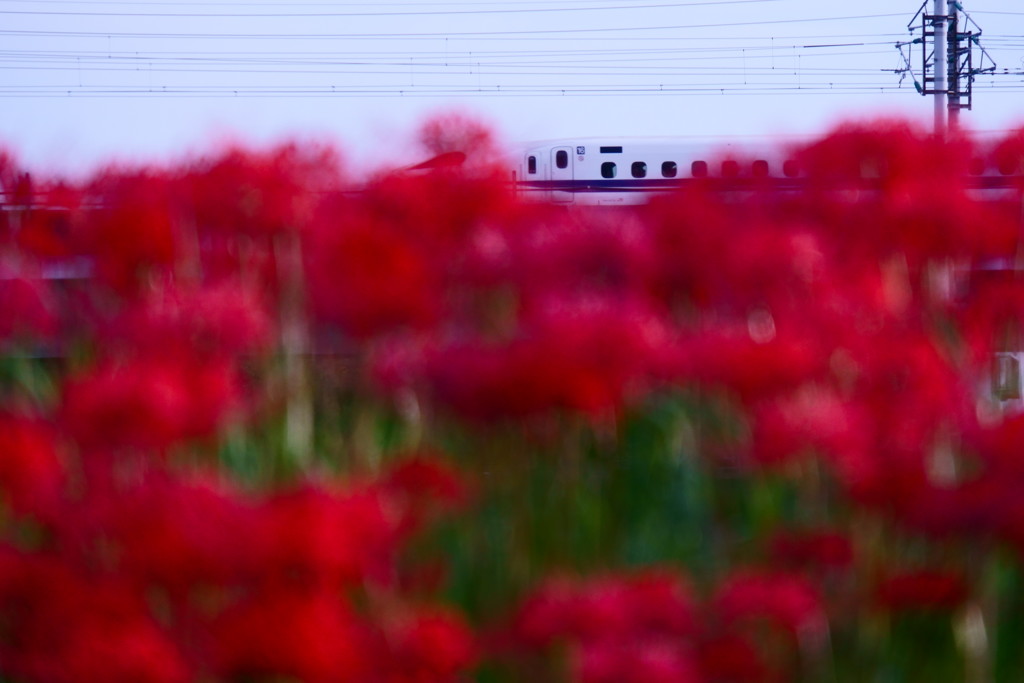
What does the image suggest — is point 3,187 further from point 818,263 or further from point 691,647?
point 691,647

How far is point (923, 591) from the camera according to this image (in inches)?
84.4

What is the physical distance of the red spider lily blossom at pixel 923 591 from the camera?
84.4 inches

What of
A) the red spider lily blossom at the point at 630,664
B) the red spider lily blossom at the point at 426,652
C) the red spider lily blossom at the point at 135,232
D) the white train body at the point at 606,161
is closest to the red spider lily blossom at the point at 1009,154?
the red spider lily blossom at the point at 135,232

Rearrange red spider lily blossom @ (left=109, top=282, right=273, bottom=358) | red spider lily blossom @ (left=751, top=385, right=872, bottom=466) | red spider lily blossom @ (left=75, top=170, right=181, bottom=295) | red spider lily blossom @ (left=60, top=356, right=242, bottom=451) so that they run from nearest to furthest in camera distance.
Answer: red spider lily blossom @ (left=60, top=356, right=242, bottom=451)
red spider lily blossom @ (left=751, top=385, right=872, bottom=466)
red spider lily blossom @ (left=109, top=282, right=273, bottom=358)
red spider lily blossom @ (left=75, top=170, right=181, bottom=295)

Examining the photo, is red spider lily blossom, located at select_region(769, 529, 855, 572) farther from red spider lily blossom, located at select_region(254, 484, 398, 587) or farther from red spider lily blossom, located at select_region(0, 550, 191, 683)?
red spider lily blossom, located at select_region(0, 550, 191, 683)

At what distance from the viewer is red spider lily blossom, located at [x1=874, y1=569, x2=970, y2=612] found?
214cm

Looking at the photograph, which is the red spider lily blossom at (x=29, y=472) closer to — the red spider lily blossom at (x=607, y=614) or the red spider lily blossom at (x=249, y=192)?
the red spider lily blossom at (x=607, y=614)

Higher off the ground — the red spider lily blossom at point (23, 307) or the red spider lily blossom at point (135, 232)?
the red spider lily blossom at point (135, 232)

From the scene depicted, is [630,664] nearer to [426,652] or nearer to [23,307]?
[426,652]

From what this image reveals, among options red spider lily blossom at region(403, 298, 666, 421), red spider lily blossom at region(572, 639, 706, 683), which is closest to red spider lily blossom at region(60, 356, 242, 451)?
red spider lily blossom at region(403, 298, 666, 421)

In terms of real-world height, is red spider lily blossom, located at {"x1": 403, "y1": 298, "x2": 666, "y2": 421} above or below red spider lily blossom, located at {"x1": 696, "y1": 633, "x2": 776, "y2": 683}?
above

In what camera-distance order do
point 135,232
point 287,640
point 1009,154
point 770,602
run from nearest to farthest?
point 287,640 < point 770,602 < point 135,232 < point 1009,154

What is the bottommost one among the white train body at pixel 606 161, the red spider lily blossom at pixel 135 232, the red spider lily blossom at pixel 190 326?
the white train body at pixel 606 161

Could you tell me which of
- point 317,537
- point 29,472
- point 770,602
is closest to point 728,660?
point 770,602
